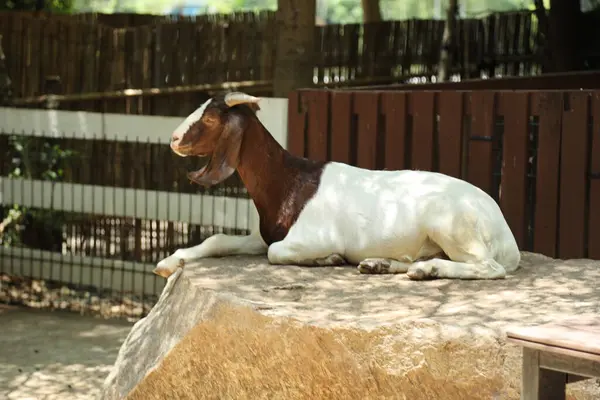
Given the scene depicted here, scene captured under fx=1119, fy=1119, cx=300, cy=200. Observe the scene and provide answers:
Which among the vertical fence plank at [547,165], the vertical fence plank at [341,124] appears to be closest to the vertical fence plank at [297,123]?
the vertical fence plank at [341,124]

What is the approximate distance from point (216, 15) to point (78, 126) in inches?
171

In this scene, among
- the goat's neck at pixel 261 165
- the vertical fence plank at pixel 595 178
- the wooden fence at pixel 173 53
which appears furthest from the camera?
the wooden fence at pixel 173 53

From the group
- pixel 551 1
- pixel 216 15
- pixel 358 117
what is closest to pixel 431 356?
pixel 358 117

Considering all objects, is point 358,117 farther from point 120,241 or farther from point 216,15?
point 216,15

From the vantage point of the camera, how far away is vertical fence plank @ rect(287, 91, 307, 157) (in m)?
8.80

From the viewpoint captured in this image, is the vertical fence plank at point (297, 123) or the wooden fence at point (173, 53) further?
the wooden fence at point (173, 53)

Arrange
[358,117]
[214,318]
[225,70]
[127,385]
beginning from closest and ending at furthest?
1. [214,318]
2. [127,385]
3. [358,117]
4. [225,70]

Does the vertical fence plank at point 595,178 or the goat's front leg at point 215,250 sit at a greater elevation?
the vertical fence plank at point 595,178

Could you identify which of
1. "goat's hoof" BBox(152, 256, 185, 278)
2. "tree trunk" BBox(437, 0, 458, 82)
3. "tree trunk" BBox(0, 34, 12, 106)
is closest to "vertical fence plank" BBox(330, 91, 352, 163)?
"goat's hoof" BBox(152, 256, 185, 278)

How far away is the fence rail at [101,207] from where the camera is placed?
10617mm

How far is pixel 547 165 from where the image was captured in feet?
25.3

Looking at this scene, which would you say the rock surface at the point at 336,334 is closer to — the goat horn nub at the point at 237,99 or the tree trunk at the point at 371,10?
the goat horn nub at the point at 237,99

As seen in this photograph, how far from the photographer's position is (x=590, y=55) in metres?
16.7

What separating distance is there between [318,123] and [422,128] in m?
0.90
